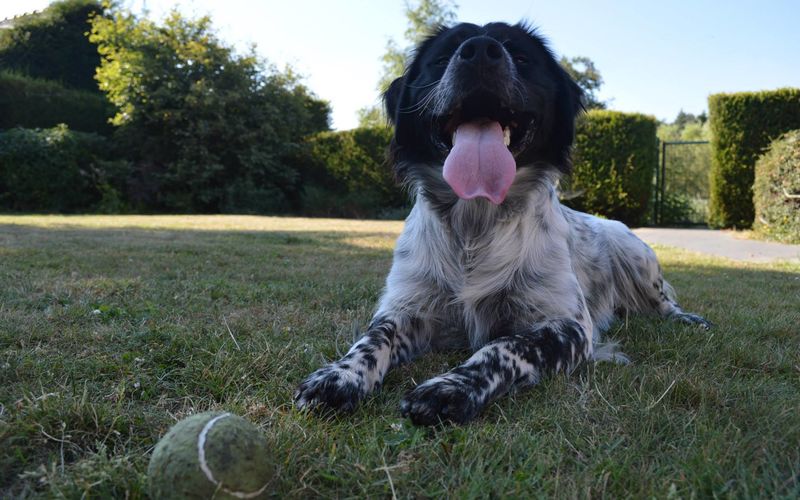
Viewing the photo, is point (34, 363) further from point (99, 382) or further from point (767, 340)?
point (767, 340)

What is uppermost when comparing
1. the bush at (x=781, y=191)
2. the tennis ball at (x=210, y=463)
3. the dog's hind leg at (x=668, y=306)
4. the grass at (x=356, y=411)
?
the bush at (x=781, y=191)

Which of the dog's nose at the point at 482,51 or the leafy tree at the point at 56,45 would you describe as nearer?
the dog's nose at the point at 482,51

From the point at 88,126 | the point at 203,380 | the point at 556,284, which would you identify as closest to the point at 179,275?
the point at 203,380

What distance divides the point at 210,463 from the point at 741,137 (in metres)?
12.4

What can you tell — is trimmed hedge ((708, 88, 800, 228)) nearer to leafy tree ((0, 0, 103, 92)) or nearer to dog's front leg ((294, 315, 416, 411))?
dog's front leg ((294, 315, 416, 411))

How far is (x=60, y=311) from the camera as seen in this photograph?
2691 mm

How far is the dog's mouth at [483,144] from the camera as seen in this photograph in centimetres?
244

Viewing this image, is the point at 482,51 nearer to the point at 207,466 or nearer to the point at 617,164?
the point at 207,466

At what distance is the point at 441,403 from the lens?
1636 mm

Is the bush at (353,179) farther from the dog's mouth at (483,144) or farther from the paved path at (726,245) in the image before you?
the dog's mouth at (483,144)

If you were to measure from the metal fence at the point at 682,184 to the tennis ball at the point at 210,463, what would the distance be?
14.2m

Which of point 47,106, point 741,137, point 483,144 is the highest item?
point 47,106

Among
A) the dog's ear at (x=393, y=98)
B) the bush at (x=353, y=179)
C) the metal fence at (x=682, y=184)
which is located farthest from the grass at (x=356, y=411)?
the bush at (x=353, y=179)

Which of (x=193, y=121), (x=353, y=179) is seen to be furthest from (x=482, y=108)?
(x=193, y=121)
